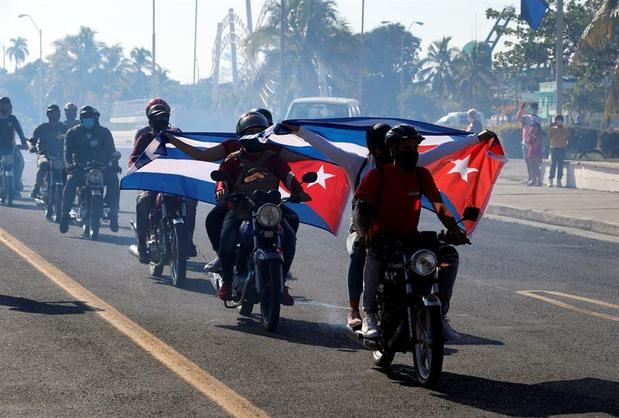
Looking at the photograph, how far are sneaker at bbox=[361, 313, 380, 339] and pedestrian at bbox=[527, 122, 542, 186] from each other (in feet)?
82.4

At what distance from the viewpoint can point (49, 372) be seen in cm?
848

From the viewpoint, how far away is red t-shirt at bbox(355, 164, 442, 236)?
848 centimetres

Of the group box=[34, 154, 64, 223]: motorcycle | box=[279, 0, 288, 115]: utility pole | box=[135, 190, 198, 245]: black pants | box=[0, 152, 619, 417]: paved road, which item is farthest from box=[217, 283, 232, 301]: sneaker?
box=[279, 0, 288, 115]: utility pole

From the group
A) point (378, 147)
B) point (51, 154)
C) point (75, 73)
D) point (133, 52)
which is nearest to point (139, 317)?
point (378, 147)

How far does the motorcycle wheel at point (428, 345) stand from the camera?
26.1 ft

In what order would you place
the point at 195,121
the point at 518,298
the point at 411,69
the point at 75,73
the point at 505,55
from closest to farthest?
the point at 518,298 < the point at 505,55 < the point at 195,121 < the point at 411,69 < the point at 75,73

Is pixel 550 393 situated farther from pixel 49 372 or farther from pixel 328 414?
pixel 49 372

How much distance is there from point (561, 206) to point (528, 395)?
18.5m

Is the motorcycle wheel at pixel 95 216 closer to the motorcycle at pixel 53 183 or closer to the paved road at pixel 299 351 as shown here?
the motorcycle at pixel 53 183

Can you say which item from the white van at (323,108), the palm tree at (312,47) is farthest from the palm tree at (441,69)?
the white van at (323,108)

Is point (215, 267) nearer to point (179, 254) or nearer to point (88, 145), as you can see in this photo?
point (179, 254)

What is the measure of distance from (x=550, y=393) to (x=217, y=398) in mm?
1961

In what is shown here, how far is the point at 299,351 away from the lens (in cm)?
945

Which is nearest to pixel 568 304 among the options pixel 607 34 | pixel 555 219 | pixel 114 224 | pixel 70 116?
pixel 114 224
